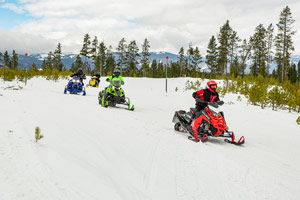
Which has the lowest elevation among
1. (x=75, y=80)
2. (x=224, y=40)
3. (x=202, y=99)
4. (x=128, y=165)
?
(x=128, y=165)

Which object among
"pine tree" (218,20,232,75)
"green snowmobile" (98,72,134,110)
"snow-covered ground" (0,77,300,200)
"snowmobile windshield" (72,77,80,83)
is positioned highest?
"pine tree" (218,20,232,75)

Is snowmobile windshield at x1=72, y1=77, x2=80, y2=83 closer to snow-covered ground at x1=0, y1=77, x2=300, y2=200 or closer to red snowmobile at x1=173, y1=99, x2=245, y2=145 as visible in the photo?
snow-covered ground at x1=0, y1=77, x2=300, y2=200

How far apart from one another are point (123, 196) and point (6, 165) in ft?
4.79

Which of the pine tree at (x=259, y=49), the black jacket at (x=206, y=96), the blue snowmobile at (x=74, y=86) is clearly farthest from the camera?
the pine tree at (x=259, y=49)

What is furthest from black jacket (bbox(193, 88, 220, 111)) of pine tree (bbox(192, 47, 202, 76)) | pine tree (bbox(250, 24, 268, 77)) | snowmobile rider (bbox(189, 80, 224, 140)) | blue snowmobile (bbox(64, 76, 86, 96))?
pine tree (bbox(192, 47, 202, 76))

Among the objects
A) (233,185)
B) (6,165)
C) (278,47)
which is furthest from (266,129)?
(278,47)

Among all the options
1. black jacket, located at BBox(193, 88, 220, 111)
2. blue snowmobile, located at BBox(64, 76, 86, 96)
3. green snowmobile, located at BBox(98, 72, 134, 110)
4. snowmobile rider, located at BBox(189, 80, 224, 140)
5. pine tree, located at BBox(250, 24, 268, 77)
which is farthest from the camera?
pine tree, located at BBox(250, 24, 268, 77)

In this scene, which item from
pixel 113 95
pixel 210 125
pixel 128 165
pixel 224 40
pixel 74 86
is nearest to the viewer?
pixel 128 165

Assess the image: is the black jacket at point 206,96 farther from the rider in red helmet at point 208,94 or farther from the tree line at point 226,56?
the tree line at point 226,56

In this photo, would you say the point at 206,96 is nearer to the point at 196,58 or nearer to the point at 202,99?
the point at 202,99

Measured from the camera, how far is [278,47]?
41.7 m

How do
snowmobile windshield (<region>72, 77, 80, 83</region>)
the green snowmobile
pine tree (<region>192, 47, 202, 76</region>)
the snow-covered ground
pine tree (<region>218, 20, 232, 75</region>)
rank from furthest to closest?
pine tree (<region>192, 47, 202, 76</region>)
pine tree (<region>218, 20, 232, 75</region>)
snowmobile windshield (<region>72, 77, 80, 83</region>)
the green snowmobile
the snow-covered ground

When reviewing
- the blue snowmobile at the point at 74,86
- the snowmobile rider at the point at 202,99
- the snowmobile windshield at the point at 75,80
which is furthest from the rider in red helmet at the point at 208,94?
the snowmobile windshield at the point at 75,80

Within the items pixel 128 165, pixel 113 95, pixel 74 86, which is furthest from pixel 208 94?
pixel 74 86
